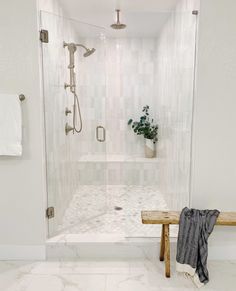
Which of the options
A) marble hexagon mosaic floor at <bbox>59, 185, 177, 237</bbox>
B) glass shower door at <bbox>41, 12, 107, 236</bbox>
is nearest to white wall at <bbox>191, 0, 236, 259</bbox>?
marble hexagon mosaic floor at <bbox>59, 185, 177, 237</bbox>

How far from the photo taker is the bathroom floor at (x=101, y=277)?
2.14 m

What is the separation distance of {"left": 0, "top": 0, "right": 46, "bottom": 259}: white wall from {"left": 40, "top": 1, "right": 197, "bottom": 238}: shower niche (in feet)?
0.42

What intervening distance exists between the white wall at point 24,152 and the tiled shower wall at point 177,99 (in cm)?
125

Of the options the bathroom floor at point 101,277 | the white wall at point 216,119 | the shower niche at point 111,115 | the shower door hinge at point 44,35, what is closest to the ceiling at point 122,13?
the shower niche at point 111,115

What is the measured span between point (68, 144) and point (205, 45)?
1.67 meters

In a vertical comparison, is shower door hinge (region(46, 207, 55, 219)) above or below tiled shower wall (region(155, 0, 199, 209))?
below

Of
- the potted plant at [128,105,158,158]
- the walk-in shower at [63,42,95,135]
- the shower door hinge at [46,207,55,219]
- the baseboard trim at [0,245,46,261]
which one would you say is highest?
the walk-in shower at [63,42,95,135]

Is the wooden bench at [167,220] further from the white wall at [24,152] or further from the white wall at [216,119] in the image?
the white wall at [24,152]

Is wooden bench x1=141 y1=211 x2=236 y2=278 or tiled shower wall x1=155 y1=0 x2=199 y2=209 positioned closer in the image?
wooden bench x1=141 y1=211 x2=236 y2=278

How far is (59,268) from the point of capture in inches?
93.9

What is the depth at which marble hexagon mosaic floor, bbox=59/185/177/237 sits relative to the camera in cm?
280

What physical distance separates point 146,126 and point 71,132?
173 centimetres

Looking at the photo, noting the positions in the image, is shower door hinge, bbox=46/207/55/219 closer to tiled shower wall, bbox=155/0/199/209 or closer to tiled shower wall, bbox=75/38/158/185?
tiled shower wall, bbox=155/0/199/209

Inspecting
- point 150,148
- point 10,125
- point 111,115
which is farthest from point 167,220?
point 111,115
